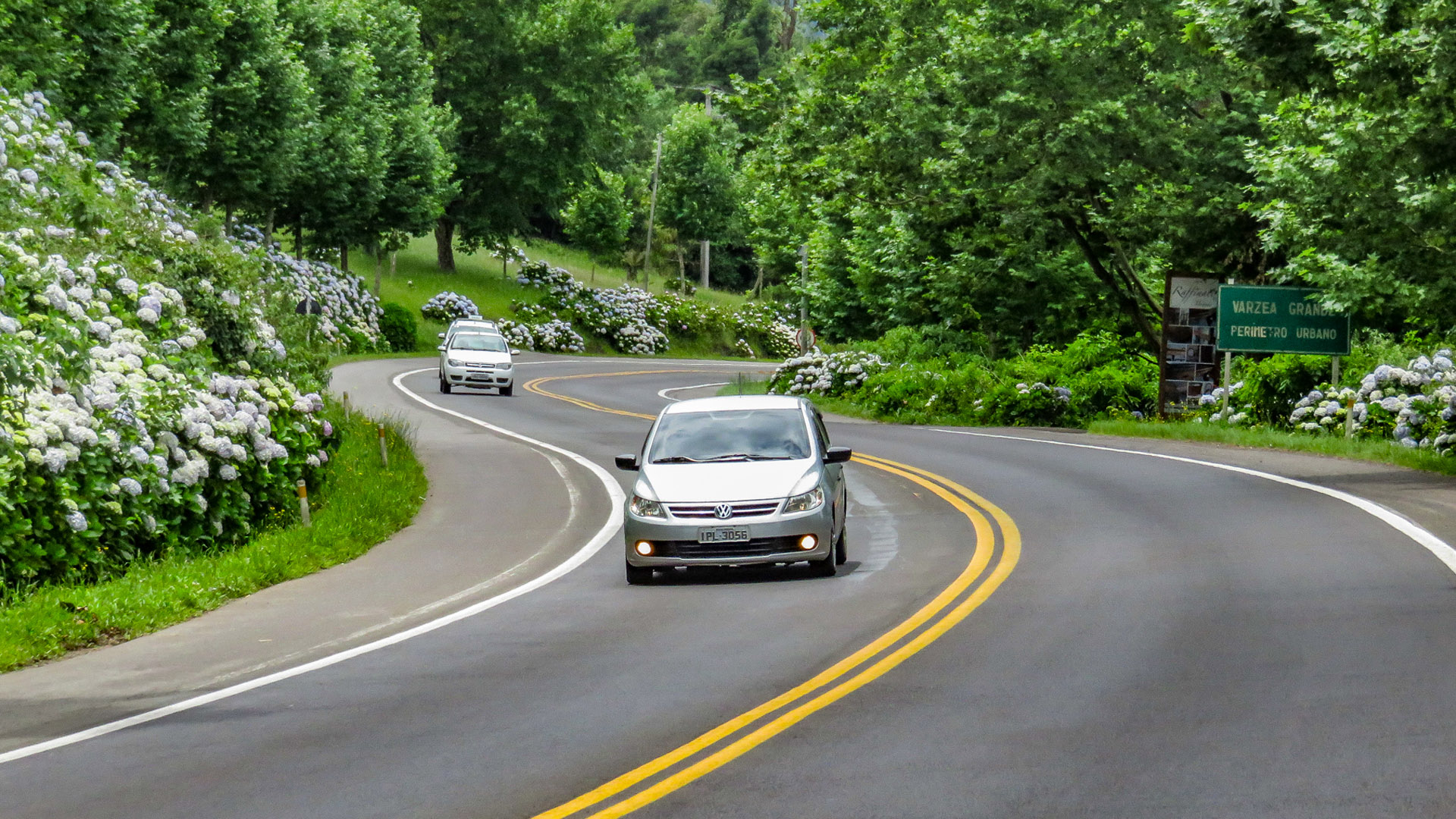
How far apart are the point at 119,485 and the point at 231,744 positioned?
6504 millimetres

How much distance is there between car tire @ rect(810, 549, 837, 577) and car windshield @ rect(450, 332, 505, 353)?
1139 inches

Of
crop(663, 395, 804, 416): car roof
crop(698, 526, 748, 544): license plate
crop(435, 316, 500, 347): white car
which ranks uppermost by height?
crop(435, 316, 500, 347): white car

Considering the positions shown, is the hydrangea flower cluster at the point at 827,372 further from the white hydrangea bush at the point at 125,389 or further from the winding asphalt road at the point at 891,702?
the winding asphalt road at the point at 891,702

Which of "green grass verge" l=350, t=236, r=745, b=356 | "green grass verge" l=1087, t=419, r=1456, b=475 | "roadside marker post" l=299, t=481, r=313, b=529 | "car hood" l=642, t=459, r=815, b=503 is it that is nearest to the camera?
"car hood" l=642, t=459, r=815, b=503

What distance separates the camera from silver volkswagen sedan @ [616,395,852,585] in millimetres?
13781

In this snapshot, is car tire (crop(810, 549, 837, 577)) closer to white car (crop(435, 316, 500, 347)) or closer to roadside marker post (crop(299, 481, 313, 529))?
roadside marker post (crop(299, 481, 313, 529))

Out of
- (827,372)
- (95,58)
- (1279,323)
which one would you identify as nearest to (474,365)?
(827,372)

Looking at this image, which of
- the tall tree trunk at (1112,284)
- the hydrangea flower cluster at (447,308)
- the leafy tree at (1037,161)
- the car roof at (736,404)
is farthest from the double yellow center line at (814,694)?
the hydrangea flower cluster at (447,308)

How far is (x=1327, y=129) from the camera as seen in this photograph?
22.1 metres

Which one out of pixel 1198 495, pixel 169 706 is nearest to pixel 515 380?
pixel 1198 495

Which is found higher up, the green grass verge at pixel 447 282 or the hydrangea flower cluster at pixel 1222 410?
the green grass verge at pixel 447 282

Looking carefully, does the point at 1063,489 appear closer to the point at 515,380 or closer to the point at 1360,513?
the point at 1360,513

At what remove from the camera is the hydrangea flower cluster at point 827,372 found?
40219 millimetres

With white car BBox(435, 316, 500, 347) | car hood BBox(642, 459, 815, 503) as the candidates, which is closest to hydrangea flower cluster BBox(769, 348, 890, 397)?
white car BBox(435, 316, 500, 347)
